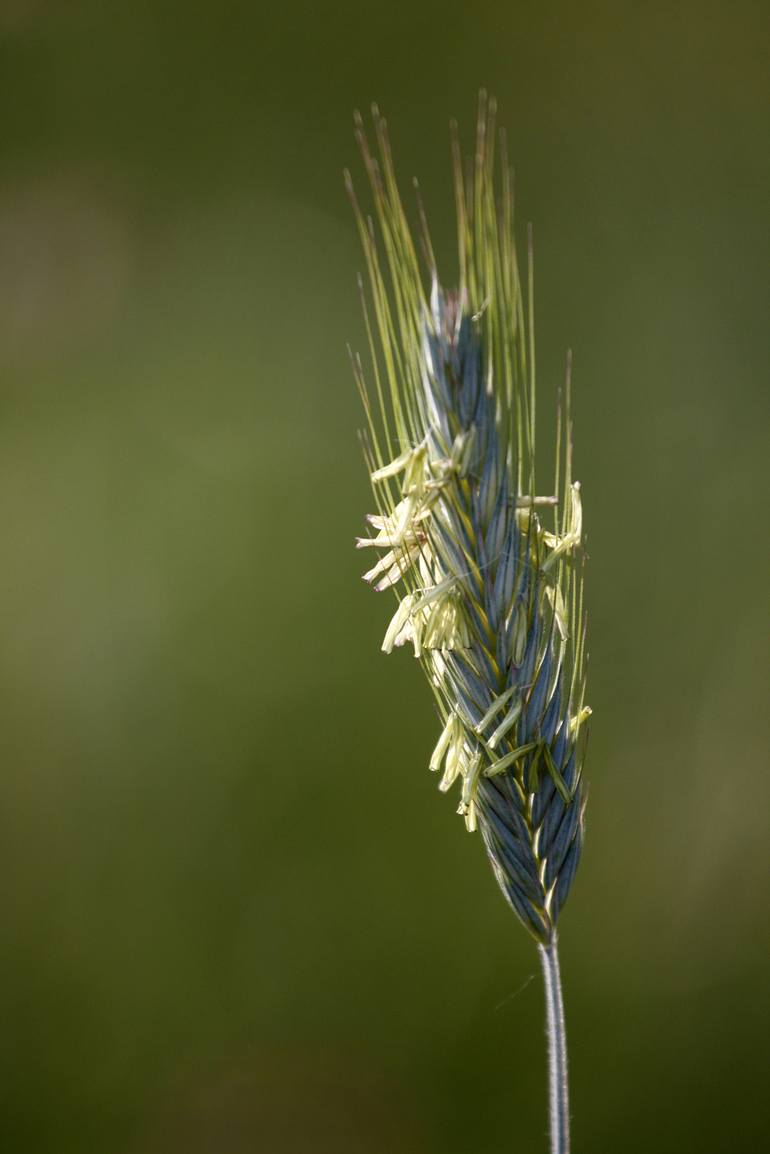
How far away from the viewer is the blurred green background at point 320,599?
1.53 metres

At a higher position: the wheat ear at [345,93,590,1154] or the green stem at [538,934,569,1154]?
the wheat ear at [345,93,590,1154]

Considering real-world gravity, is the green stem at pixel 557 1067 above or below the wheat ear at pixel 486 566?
below

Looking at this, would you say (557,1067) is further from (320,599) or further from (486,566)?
(320,599)

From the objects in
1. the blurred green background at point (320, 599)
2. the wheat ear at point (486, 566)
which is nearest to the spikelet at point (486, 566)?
the wheat ear at point (486, 566)

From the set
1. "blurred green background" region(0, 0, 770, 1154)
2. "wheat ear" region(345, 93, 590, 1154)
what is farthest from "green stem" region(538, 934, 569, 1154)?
"blurred green background" region(0, 0, 770, 1154)

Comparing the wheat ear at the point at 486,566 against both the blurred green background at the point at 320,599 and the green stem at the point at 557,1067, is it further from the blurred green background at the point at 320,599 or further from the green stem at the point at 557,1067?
the blurred green background at the point at 320,599

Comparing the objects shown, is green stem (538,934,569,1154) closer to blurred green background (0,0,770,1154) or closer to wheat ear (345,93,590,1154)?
wheat ear (345,93,590,1154)

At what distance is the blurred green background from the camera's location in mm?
1533

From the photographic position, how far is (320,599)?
63.5 inches

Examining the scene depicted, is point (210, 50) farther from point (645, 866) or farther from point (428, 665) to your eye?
point (645, 866)

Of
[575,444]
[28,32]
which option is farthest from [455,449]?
[28,32]

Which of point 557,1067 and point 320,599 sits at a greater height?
point 320,599

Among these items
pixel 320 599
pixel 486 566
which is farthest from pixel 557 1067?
pixel 320 599

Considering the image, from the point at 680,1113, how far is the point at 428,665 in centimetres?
130
